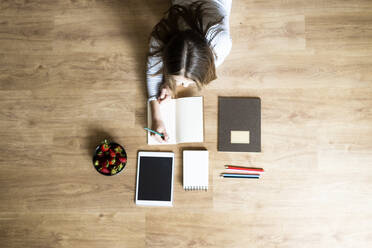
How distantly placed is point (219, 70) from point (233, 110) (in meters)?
0.19

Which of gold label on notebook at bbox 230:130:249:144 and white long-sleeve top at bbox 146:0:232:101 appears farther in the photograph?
gold label on notebook at bbox 230:130:249:144

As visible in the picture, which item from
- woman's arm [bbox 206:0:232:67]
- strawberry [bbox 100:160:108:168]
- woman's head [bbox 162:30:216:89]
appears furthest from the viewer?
strawberry [bbox 100:160:108:168]

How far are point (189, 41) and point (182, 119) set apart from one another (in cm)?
39

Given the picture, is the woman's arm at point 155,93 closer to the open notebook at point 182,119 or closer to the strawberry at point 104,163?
the open notebook at point 182,119

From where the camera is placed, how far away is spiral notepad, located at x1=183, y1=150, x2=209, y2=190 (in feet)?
3.60

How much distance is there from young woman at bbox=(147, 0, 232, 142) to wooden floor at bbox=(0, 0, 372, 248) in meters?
0.18

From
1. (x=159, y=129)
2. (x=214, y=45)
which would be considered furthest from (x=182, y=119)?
(x=214, y=45)

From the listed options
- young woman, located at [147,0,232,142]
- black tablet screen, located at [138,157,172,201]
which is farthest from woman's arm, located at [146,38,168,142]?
black tablet screen, located at [138,157,172,201]

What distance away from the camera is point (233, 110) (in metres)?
1.13

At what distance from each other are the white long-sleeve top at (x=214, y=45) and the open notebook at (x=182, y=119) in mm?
88

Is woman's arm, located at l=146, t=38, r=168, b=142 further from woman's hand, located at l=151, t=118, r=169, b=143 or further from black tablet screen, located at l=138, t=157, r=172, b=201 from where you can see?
black tablet screen, located at l=138, t=157, r=172, b=201

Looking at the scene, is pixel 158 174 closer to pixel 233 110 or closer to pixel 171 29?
pixel 233 110

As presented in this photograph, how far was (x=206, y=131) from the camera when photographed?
1.13 metres

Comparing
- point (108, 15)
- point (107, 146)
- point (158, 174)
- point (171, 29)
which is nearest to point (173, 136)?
point (158, 174)
